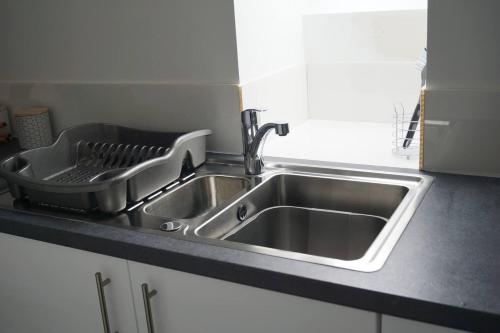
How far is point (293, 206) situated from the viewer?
1.58 meters

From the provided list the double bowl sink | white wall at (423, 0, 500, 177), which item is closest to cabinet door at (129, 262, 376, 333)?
the double bowl sink

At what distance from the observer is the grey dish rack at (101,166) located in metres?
1.38

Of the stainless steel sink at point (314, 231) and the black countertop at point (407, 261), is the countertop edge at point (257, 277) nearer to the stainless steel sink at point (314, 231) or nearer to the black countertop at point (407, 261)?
the black countertop at point (407, 261)

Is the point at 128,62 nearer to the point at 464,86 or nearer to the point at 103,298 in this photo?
the point at 103,298

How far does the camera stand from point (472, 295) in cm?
93

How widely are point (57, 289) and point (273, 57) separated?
95 cm

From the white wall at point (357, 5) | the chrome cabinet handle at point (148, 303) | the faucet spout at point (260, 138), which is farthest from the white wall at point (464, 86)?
the chrome cabinet handle at point (148, 303)

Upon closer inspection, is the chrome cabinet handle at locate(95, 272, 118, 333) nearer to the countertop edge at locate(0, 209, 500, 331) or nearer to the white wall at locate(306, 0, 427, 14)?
the countertop edge at locate(0, 209, 500, 331)

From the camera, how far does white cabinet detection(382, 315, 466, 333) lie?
0.94 metres

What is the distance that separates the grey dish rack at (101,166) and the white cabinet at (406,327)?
0.70 m

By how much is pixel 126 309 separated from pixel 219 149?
63cm

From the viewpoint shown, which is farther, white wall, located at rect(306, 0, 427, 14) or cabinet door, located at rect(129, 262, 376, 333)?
white wall, located at rect(306, 0, 427, 14)

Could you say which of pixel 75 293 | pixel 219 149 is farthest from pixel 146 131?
pixel 75 293

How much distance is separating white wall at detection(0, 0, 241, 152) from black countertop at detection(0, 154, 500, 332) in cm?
57
